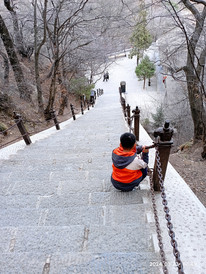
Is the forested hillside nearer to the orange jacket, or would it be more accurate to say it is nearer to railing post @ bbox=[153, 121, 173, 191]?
railing post @ bbox=[153, 121, 173, 191]

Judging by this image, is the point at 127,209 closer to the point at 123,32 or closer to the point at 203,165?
the point at 203,165

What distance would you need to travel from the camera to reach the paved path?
143 centimetres

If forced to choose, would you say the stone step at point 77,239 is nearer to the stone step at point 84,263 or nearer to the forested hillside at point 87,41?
the stone step at point 84,263

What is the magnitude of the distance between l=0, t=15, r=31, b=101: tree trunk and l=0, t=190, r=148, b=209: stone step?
9255 millimetres

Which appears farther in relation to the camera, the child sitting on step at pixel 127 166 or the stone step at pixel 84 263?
the child sitting on step at pixel 127 166

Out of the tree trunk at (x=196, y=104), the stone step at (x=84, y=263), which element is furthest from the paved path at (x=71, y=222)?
the tree trunk at (x=196, y=104)

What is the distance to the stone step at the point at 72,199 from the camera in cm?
217

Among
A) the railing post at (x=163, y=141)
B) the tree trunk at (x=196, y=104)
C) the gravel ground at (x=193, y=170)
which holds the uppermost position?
the railing post at (x=163, y=141)

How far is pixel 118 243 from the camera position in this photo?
5.26 feet

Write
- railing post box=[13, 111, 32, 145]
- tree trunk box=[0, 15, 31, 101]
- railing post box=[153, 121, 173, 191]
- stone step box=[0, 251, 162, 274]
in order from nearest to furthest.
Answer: stone step box=[0, 251, 162, 274] → railing post box=[153, 121, 173, 191] → railing post box=[13, 111, 32, 145] → tree trunk box=[0, 15, 31, 101]

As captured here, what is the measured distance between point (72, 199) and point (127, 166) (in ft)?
2.80

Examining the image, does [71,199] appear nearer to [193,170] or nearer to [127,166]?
[127,166]

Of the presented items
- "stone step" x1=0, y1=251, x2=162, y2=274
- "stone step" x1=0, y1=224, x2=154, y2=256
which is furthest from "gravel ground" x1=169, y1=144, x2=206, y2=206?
"stone step" x1=0, y1=251, x2=162, y2=274

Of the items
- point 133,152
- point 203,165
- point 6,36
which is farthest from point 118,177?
point 6,36
